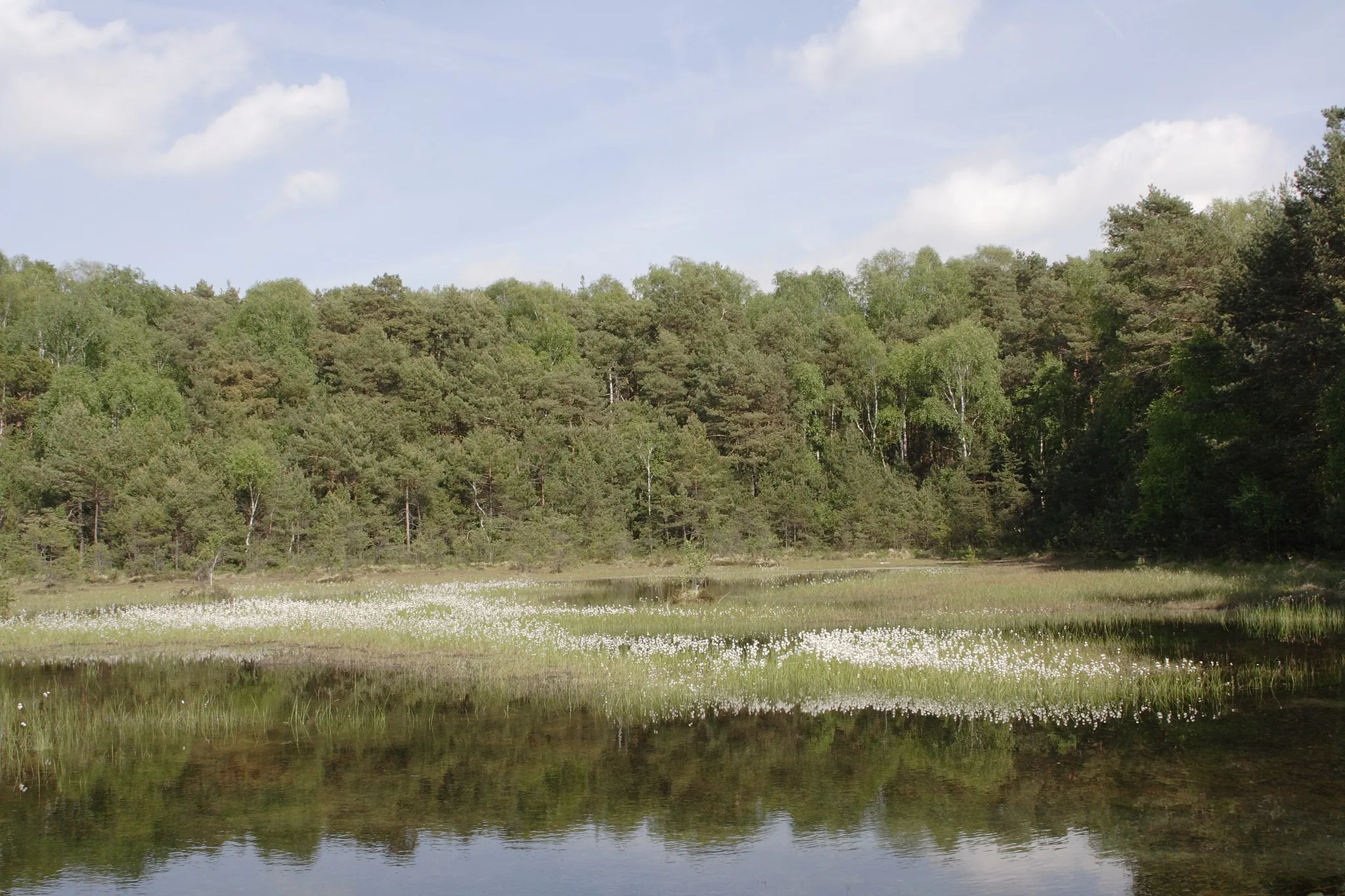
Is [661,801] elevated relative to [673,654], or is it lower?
lower

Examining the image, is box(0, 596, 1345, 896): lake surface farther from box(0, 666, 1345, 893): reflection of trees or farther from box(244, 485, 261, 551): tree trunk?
box(244, 485, 261, 551): tree trunk

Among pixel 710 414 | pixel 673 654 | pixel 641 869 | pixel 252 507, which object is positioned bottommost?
pixel 641 869

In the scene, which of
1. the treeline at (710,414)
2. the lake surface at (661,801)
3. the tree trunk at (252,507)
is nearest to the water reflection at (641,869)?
the lake surface at (661,801)

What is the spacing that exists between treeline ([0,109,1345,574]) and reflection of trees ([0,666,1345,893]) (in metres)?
25.8

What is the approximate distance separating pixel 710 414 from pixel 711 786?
62290mm

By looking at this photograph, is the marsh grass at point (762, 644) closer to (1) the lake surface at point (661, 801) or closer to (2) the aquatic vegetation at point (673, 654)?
(2) the aquatic vegetation at point (673, 654)

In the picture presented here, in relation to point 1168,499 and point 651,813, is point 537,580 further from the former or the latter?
point 651,813

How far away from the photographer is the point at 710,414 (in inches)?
2968

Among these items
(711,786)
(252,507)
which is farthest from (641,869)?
(252,507)

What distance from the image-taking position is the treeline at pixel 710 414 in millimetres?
41406

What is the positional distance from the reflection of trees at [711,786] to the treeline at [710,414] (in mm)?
25831

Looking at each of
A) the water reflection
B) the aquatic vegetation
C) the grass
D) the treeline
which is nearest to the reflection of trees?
the water reflection

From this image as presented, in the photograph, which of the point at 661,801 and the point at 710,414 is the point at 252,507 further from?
the point at 661,801

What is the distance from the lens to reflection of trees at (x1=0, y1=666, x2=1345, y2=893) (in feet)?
37.1
